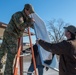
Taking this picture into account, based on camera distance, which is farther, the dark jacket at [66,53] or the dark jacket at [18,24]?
the dark jacket at [18,24]

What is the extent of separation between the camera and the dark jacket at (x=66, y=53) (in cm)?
432

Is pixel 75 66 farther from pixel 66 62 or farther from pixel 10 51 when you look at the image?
pixel 10 51

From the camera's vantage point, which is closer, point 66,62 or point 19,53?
point 66,62

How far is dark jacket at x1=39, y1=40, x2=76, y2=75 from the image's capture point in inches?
170

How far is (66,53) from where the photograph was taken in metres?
4.39

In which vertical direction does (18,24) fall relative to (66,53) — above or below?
above

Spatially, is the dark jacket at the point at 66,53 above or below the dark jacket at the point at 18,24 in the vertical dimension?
below

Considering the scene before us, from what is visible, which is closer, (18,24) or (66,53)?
(66,53)

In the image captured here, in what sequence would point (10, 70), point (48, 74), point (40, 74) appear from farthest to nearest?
point (48, 74)
point (40, 74)
point (10, 70)

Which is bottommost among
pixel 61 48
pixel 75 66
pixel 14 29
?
pixel 75 66

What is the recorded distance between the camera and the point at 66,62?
176 inches

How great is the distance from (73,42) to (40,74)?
3036mm

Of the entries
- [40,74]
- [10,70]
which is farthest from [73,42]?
[40,74]

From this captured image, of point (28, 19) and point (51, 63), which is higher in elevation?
point (28, 19)
